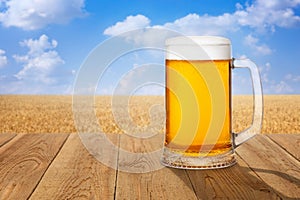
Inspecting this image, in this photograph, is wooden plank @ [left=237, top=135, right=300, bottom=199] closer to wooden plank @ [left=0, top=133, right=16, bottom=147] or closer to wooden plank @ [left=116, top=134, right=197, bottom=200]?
wooden plank @ [left=116, top=134, right=197, bottom=200]

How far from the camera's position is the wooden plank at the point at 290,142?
1722 millimetres

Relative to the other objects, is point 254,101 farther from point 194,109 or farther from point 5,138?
point 5,138

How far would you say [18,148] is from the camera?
1.79 m

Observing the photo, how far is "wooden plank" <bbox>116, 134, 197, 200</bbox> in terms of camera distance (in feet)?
3.81

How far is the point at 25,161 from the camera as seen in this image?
1.55 metres

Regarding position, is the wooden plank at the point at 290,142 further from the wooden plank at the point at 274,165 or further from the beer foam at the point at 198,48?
the beer foam at the point at 198,48

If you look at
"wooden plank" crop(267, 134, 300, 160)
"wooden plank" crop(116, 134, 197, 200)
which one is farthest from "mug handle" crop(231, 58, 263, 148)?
"wooden plank" crop(267, 134, 300, 160)

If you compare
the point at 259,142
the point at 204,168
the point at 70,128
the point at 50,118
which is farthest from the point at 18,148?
the point at 50,118

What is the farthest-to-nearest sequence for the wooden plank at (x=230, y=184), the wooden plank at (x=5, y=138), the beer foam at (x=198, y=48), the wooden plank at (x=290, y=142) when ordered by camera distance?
the wooden plank at (x=5, y=138) < the wooden plank at (x=290, y=142) < the beer foam at (x=198, y=48) < the wooden plank at (x=230, y=184)

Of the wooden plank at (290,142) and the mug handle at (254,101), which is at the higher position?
the mug handle at (254,101)

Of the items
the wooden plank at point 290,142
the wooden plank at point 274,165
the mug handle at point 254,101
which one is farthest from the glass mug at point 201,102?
the wooden plank at point 290,142

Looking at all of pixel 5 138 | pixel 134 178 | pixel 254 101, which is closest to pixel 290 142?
pixel 254 101

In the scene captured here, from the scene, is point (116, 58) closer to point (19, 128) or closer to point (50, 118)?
point (19, 128)

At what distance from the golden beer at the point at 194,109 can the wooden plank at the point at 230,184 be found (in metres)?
0.06
